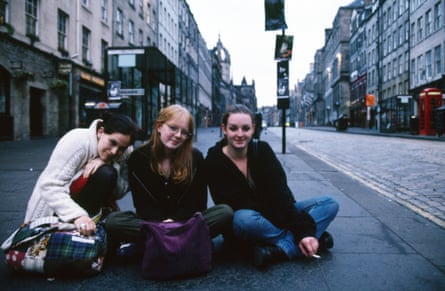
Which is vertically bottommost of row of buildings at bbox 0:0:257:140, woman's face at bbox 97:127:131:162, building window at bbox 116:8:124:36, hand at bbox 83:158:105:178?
hand at bbox 83:158:105:178

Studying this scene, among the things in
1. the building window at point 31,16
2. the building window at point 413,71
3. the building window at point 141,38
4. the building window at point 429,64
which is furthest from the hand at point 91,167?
the building window at point 413,71

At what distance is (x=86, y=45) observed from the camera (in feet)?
71.1

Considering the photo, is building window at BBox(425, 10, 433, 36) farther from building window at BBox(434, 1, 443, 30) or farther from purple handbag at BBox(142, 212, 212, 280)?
purple handbag at BBox(142, 212, 212, 280)

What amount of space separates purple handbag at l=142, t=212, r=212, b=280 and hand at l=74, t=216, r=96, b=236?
356 millimetres

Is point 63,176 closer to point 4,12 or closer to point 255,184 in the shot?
point 255,184

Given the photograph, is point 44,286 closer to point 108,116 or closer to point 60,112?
point 108,116

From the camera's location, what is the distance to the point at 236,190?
321cm

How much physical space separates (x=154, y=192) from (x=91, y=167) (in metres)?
0.51

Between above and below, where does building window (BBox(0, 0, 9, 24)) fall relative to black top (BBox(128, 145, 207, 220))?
above

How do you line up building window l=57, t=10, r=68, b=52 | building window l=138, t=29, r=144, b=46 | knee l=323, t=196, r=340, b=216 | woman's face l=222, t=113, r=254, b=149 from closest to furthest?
woman's face l=222, t=113, r=254, b=149 → knee l=323, t=196, r=340, b=216 → building window l=57, t=10, r=68, b=52 → building window l=138, t=29, r=144, b=46

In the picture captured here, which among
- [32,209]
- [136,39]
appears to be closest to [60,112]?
[136,39]

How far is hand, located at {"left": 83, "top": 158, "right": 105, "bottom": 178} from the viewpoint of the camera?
285cm

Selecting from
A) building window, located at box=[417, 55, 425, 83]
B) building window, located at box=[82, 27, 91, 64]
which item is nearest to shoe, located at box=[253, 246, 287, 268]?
building window, located at box=[82, 27, 91, 64]

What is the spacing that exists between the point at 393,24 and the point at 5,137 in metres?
42.3
